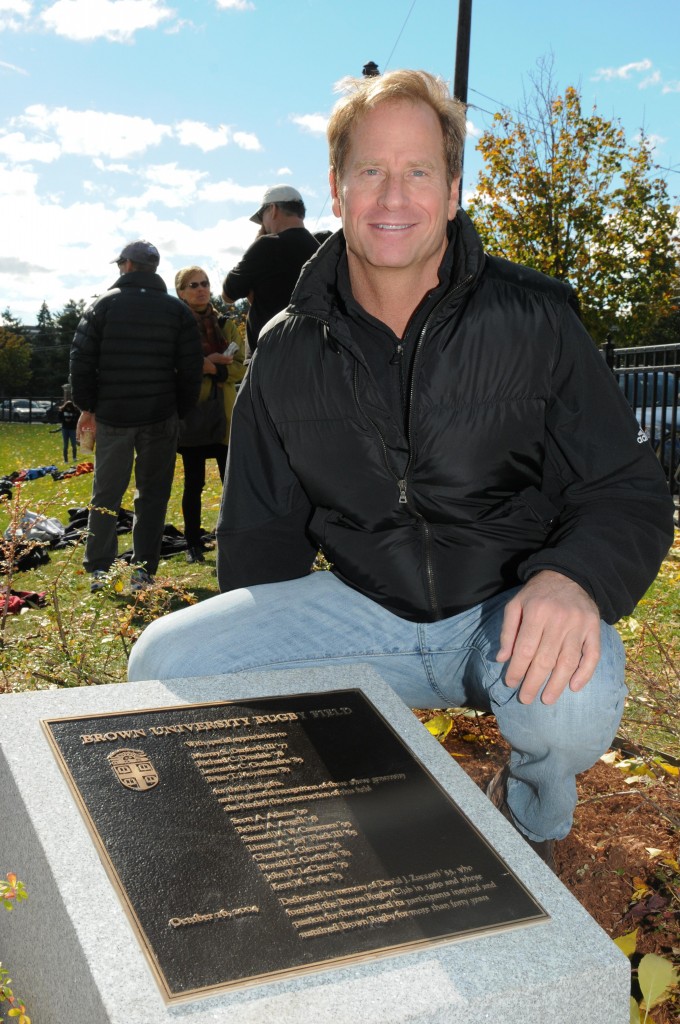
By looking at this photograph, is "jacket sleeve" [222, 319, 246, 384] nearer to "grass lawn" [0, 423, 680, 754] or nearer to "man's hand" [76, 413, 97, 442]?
"man's hand" [76, 413, 97, 442]

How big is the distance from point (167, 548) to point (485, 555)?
5.29 m

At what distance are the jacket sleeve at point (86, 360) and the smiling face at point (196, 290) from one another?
38.6 inches

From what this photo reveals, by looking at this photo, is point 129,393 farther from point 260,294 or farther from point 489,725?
point 489,725

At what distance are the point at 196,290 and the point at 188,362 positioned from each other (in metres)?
0.91

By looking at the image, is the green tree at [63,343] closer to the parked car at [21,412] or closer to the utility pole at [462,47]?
the parked car at [21,412]

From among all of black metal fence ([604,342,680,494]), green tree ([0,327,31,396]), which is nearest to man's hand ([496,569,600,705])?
black metal fence ([604,342,680,494])

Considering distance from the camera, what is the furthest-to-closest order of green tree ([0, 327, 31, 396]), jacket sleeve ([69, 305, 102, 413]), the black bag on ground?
1. green tree ([0, 327, 31, 396])
2. the black bag on ground
3. jacket sleeve ([69, 305, 102, 413])

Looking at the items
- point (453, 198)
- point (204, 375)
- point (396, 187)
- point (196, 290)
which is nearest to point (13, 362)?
point (196, 290)

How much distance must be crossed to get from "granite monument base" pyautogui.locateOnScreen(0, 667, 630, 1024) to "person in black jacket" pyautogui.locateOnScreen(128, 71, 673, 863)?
53 cm

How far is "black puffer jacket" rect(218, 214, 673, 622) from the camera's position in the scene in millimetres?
2488

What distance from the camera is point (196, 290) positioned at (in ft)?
22.4

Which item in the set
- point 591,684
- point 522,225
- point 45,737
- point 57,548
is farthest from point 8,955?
point 522,225

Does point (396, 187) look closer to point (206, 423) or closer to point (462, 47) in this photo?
point (206, 423)

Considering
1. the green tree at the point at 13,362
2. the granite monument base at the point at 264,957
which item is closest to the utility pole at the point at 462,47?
the granite monument base at the point at 264,957
